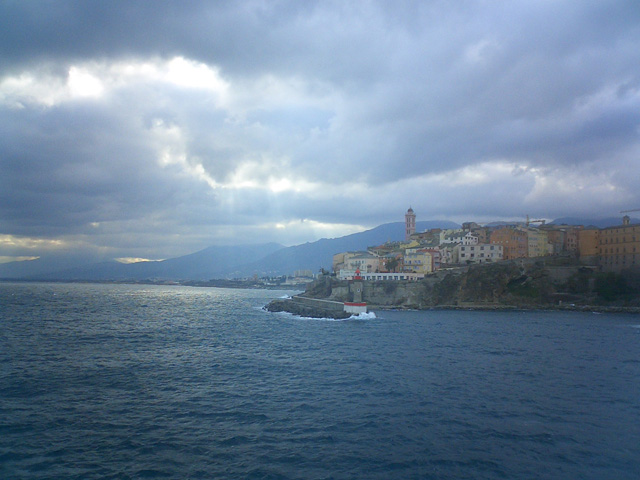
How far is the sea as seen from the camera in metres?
13.0

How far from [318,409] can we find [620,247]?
8409cm

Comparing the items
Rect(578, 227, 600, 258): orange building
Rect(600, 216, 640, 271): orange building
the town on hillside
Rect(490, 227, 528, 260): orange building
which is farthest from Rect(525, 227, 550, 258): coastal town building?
Rect(600, 216, 640, 271): orange building

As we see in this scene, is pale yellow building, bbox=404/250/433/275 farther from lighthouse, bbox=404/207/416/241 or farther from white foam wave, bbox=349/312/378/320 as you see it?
lighthouse, bbox=404/207/416/241

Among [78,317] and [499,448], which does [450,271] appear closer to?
[78,317]

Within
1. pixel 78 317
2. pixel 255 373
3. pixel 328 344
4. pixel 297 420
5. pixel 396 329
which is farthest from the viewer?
pixel 78 317

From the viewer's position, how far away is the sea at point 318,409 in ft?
42.6

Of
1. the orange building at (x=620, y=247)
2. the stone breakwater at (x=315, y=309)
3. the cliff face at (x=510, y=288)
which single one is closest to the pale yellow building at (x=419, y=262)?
the cliff face at (x=510, y=288)

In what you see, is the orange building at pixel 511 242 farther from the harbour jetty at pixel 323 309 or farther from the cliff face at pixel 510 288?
the harbour jetty at pixel 323 309

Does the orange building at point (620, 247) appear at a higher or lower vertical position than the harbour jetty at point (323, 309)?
higher

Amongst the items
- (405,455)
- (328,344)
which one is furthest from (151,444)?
(328,344)

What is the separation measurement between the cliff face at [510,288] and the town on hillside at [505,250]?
6040 mm

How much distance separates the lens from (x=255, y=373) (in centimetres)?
2447

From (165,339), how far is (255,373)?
16.2m

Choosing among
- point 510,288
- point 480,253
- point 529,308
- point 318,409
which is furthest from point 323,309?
point 318,409
